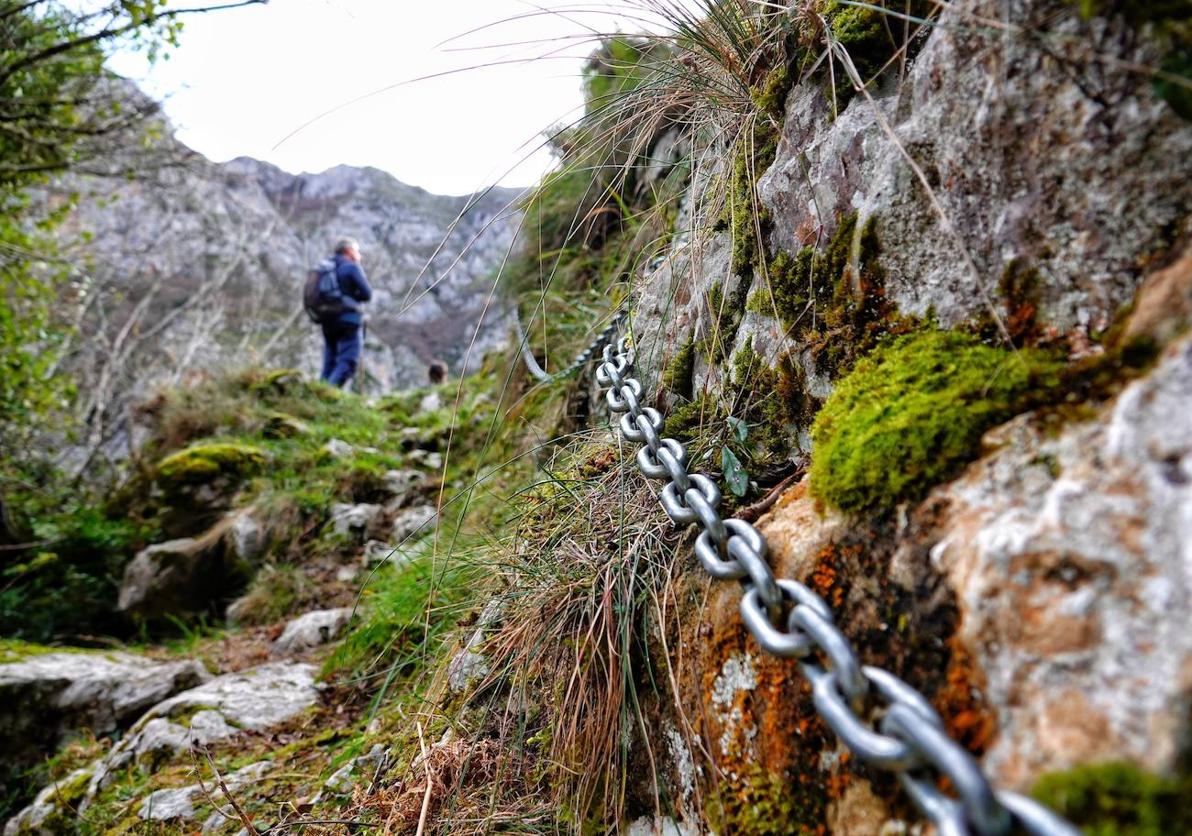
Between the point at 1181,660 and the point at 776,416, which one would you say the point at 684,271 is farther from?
the point at 1181,660

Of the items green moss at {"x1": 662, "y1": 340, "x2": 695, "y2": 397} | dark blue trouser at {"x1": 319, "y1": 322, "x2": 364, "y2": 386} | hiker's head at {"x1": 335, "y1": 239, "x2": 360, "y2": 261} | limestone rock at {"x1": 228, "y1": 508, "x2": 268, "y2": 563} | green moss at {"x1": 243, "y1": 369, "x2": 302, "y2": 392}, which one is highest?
hiker's head at {"x1": 335, "y1": 239, "x2": 360, "y2": 261}

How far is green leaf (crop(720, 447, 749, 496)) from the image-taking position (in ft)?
3.81

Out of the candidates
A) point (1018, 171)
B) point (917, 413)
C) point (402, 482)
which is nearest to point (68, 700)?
point (402, 482)

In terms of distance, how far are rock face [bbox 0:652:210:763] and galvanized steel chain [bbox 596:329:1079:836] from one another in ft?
10.5

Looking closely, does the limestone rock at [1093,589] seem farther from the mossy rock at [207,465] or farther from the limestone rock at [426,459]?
the mossy rock at [207,465]

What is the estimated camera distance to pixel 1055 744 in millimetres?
497

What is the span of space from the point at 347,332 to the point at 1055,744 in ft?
30.8

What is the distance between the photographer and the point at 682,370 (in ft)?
5.27

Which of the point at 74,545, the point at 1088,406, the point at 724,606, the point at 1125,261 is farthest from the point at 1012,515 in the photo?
the point at 74,545

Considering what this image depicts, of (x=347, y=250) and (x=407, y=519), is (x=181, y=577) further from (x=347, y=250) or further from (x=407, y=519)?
(x=347, y=250)

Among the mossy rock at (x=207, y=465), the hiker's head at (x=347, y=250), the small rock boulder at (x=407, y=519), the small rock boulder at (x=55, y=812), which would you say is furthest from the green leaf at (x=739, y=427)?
the hiker's head at (x=347, y=250)

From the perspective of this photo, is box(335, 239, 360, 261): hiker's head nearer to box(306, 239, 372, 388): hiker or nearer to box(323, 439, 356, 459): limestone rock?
box(306, 239, 372, 388): hiker

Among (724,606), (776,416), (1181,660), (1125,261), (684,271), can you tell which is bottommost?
(724,606)

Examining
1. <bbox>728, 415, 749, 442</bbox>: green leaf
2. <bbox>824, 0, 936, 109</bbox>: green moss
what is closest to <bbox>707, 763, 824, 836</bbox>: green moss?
<bbox>728, 415, 749, 442</bbox>: green leaf
